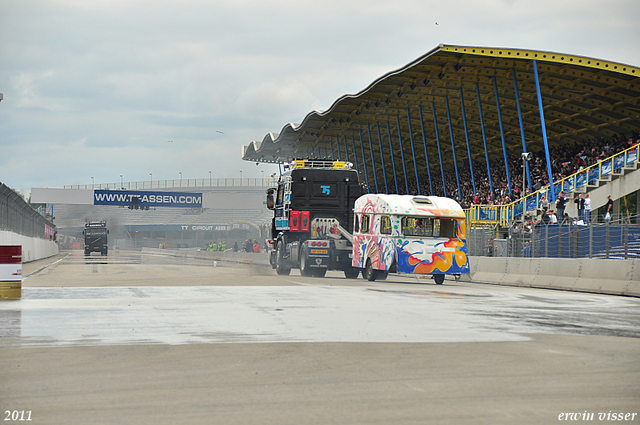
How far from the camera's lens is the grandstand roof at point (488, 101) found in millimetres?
36638

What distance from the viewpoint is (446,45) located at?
35.2 metres

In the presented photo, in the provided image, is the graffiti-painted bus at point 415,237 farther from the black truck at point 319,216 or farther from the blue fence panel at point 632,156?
the blue fence panel at point 632,156

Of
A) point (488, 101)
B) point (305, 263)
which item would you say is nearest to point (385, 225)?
point (305, 263)

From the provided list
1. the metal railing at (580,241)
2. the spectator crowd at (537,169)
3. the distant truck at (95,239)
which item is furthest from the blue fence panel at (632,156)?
the distant truck at (95,239)

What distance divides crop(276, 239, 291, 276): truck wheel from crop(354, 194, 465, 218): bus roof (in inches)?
222

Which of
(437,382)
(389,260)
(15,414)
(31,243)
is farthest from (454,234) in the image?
(31,243)

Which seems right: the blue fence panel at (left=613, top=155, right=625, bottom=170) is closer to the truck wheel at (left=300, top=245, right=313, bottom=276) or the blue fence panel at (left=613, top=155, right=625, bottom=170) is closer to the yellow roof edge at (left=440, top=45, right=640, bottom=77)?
the yellow roof edge at (left=440, top=45, right=640, bottom=77)

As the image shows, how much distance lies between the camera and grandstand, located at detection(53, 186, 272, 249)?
123381 millimetres

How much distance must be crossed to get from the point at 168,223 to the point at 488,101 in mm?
90327

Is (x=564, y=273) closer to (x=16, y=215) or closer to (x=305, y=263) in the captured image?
(x=305, y=263)

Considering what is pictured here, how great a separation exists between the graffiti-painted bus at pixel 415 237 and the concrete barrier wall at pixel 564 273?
2037 millimetres

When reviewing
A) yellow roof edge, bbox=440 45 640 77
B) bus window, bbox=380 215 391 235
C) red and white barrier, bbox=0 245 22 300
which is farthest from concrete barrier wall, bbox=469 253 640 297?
red and white barrier, bbox=0 245 22 300

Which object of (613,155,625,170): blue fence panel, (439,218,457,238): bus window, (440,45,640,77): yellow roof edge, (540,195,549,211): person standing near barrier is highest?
(440,45,640,77): yellow roof edge

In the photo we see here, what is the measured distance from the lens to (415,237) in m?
23.4
